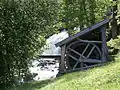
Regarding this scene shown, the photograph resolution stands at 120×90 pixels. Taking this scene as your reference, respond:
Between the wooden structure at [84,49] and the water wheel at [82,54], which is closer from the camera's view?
the wooden structure at [84,49]

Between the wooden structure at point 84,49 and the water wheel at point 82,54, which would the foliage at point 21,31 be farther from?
the water wheel at point 82,54

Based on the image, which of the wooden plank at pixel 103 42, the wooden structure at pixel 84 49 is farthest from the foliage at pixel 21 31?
the wooden plank at pixel 103 42

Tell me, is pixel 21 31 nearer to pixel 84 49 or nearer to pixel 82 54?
Answer: pixel 82 54

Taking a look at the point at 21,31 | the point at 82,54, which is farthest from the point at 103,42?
the point at 21,31

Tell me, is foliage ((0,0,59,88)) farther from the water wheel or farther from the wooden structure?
the water wheel

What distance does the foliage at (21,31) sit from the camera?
18.5 metres

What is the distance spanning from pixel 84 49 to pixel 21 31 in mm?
5509

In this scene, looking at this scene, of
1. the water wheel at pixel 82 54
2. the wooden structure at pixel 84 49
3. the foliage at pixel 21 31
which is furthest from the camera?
→ the water wheel at pixel 82 54

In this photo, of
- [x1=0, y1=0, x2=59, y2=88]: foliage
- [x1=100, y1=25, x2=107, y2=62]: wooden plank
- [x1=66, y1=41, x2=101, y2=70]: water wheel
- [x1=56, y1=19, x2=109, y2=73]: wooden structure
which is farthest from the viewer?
[x1=66, y1=41, x2=101, y2=70]: water wheel

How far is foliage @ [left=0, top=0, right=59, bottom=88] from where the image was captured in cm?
1847

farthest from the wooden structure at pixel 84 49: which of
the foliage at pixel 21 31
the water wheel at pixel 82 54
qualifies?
the foliage at pixel 21 31

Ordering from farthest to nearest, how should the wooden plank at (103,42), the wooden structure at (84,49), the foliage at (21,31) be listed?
the wooden structure at (84,49)
the wooden plank at (103,42)
the foliage at (21,31)

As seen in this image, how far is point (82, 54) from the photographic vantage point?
21188 mm

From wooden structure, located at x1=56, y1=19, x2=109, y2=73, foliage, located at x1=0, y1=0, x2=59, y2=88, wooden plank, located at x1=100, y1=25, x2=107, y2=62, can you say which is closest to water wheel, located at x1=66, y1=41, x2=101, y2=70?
wooden structure, located at x1=56, y1=19, x2=109, y2=73
